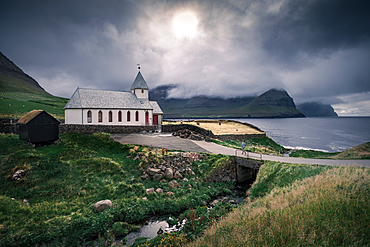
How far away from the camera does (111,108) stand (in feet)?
136

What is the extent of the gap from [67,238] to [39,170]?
9.20 meters

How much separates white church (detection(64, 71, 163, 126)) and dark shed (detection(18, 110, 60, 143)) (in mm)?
16648

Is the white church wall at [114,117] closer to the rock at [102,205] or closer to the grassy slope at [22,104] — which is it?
the grassy slope at [22,104]

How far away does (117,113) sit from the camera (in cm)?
4234

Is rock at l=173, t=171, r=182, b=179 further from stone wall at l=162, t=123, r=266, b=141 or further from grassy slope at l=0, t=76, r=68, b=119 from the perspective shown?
grassy slope at l=0, t=76, r=68, b=119

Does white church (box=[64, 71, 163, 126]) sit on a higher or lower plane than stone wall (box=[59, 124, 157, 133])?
higher

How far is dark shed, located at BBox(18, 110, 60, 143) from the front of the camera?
2117cm

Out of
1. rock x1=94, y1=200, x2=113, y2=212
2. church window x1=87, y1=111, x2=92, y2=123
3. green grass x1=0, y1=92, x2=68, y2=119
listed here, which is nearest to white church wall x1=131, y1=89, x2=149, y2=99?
church window x1=87, y1=111, x2=92, y2=123

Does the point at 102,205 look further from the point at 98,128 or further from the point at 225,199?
the point at 98,128

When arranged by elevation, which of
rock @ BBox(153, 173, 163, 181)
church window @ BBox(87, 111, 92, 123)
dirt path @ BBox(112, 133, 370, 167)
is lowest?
rock @ BBox(153, 173, 163, 181)

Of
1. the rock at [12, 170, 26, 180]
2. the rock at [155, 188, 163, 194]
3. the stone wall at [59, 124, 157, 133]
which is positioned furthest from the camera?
the stone wall at [59, 124, 157, 133]

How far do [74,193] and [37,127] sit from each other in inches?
524

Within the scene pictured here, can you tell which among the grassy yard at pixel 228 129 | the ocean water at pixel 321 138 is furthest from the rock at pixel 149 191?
the ocean water at pixel 321 138

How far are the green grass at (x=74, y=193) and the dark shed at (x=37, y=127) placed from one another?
1273 mm
